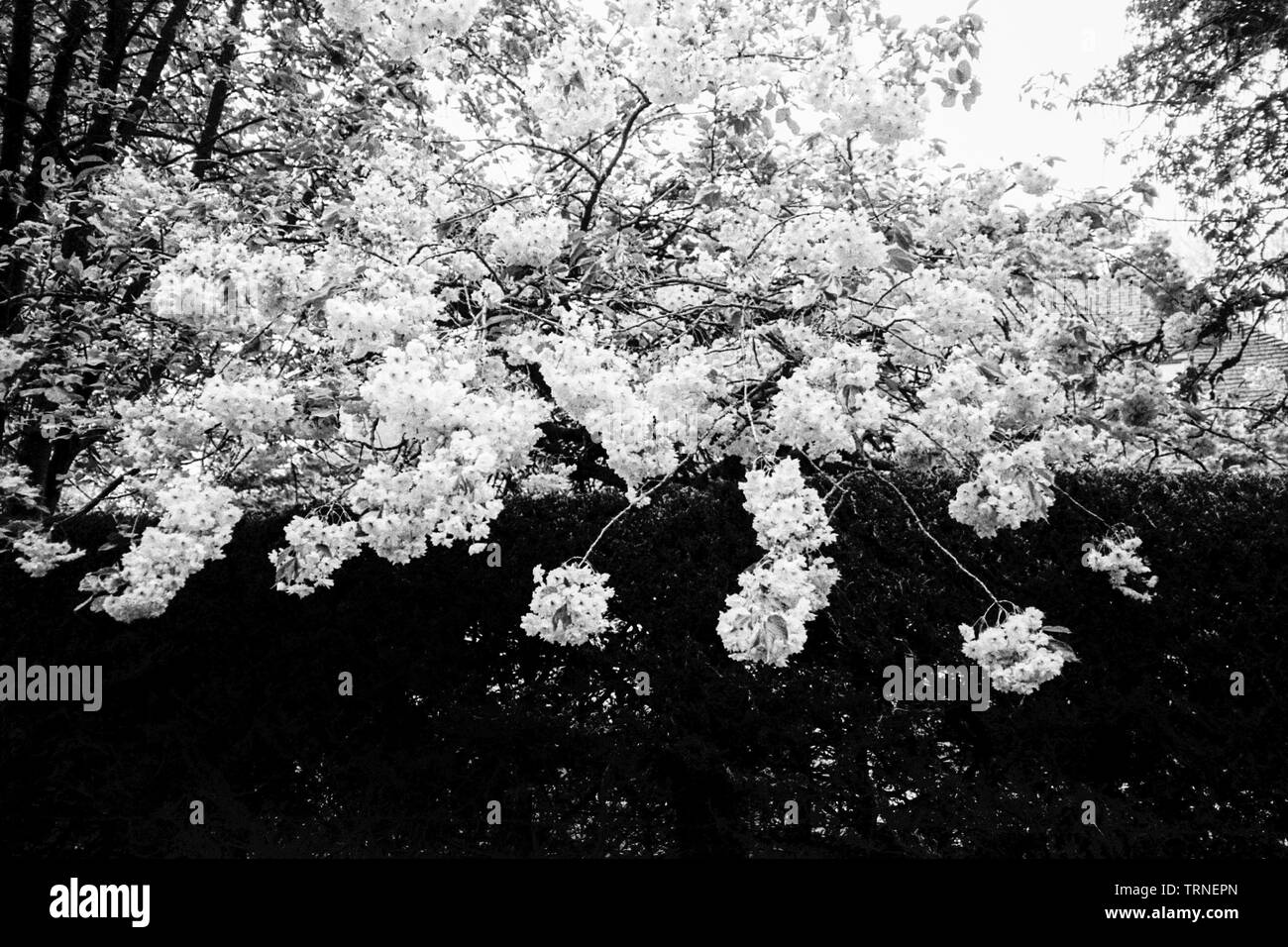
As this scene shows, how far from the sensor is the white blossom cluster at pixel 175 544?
3.07 metres

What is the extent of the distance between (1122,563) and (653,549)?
1.96 meters

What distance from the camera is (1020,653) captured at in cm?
304

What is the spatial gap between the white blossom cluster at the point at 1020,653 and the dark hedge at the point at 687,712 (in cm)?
79

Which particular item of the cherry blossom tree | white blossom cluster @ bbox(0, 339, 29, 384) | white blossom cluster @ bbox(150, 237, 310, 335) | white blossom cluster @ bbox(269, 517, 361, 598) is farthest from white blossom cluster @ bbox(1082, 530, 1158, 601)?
white blossom cluster @ bbox(0, 339, 29, 384)

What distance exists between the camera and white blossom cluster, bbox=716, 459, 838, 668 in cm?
283

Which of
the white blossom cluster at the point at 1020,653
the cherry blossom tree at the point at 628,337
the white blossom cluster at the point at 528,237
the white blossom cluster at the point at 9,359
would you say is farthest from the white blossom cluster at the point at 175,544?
the white blossom cluster at the point at 1020,653

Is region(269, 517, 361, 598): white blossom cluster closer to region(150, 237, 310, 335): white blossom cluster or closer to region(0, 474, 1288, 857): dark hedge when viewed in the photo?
region(150, 237, 310, 335): white blossom cluster

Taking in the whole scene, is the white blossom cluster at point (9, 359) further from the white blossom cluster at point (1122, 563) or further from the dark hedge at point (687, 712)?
the white blossom cluster at point (1122, 563)

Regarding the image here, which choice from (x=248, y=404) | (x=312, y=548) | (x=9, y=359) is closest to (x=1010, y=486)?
(x=312, y=548)

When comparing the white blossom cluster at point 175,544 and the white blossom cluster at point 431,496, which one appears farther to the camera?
the white blossom cluster at point 175,544

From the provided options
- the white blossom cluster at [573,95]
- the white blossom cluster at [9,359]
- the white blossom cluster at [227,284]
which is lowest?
the white blossom cluster at [227,284]

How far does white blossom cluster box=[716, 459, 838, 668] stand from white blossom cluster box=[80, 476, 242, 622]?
1.81m
